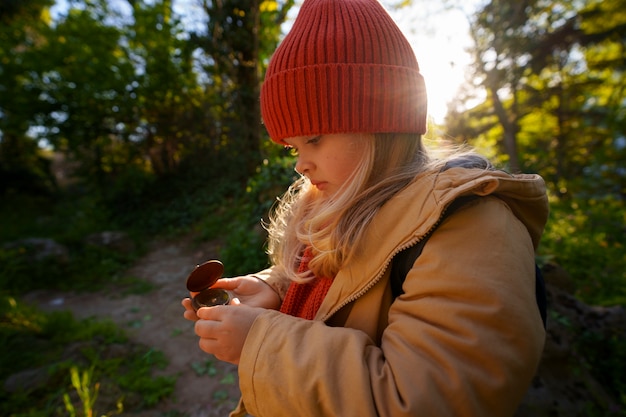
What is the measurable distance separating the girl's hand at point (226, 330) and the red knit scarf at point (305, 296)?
233 millimetres

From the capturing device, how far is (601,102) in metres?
7.84

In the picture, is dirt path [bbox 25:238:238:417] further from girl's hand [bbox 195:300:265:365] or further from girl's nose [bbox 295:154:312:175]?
girl's nose [bbox 295:154:312:175]

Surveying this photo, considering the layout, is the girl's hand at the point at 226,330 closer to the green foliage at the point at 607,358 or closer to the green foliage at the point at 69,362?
the green foliage at the point at 69,362

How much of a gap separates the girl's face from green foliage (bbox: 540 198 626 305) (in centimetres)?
341

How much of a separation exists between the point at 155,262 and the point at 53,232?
12.2 ft

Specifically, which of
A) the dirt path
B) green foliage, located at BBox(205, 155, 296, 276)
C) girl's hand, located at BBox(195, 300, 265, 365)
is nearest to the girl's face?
girl's hand, located at BBox(195, 300, 265, 365)

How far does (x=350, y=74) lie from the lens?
115 centimetres

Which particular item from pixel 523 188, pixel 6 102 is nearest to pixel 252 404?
pixel 523 188

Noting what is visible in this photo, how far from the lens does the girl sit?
794mm

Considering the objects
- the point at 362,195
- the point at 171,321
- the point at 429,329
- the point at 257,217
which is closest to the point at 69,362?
the point at 171,321

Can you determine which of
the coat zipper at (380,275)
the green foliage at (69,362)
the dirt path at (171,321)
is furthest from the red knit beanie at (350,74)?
the dirt path at (171,321)

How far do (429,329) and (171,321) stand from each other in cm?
409

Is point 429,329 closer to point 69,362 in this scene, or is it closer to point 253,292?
point 253,292

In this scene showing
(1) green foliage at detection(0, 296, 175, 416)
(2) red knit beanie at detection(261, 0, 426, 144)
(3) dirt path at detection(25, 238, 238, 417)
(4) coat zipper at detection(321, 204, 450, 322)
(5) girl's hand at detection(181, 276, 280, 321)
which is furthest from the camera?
(3) dirt path at detection(25, 238, 238, 417)
